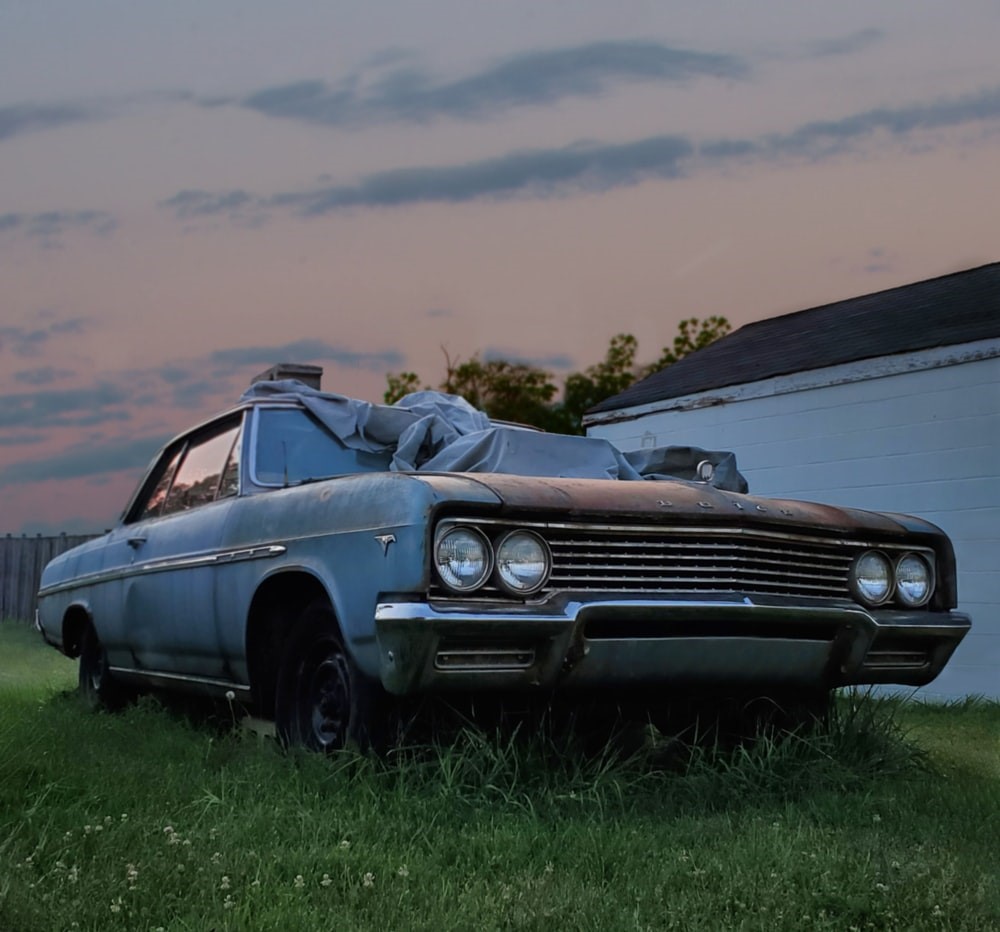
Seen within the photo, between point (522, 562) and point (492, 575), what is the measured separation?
11 cm

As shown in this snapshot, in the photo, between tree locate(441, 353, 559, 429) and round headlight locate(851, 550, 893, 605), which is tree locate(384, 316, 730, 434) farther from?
round headlight locate(851, 550, 893, 605)

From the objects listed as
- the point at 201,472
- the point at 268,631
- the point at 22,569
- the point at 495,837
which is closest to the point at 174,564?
the point at 201,472

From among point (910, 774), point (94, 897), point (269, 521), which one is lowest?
point (910, 774)

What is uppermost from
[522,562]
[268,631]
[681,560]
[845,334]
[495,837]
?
[845,334]

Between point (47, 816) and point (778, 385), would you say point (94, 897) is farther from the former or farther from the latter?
point (778, 385)

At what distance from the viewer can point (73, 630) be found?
27.3ft

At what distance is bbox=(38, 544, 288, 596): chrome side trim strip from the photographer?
523 centimetres

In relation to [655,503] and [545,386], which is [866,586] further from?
[545,386]

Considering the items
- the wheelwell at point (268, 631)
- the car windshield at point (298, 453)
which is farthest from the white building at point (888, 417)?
the wheelwell at point (268, 631)

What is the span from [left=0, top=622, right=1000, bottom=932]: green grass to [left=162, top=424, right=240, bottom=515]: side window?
127cm

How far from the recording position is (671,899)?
3.46 m

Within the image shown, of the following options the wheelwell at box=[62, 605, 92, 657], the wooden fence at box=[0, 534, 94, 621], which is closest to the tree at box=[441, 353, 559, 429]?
the wooden fence at box=[0, 534, 94, 621]

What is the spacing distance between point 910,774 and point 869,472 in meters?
5.56

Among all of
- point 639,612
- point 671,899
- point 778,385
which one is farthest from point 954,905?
point 778,385
